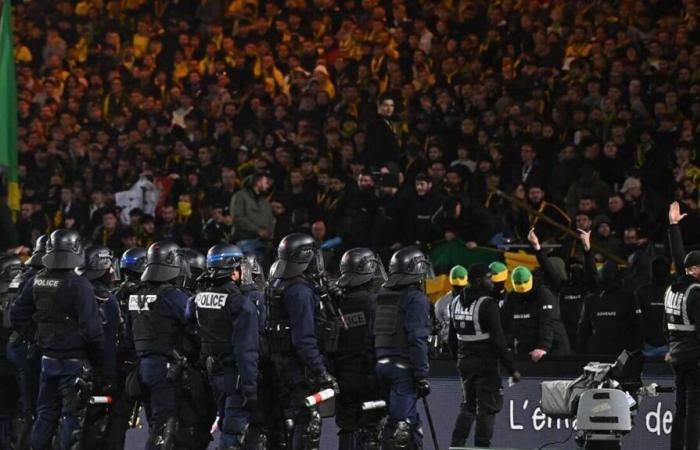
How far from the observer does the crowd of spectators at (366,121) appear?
59.2 feet

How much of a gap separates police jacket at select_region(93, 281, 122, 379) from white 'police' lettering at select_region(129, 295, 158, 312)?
67 cm

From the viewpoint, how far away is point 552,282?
52.3ft

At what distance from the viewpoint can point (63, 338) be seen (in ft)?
43.5

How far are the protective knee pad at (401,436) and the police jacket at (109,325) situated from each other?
102 inches

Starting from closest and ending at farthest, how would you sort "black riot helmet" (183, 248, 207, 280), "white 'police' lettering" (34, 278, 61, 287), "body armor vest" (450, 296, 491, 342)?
"white 'police' lettering" (34, 278, 61, 287)
"body armor vest" (450, 296, 491, 342)
"black riot helmet" (183, 248, 207, 280)

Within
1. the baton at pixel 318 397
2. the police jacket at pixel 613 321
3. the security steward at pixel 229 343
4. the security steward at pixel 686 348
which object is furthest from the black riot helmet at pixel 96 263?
the security steward at pixel 686 348

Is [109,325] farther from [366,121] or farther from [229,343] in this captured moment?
[366,121]

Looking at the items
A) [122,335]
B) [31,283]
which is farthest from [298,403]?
[31,283]

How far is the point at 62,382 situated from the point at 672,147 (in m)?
8.52

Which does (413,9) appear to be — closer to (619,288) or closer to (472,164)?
(472,164)

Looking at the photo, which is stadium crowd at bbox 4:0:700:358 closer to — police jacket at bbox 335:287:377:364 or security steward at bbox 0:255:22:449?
police jacket at bbox 335:287:377:364

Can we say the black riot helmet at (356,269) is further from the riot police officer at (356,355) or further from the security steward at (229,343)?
the security steward at (229,343)

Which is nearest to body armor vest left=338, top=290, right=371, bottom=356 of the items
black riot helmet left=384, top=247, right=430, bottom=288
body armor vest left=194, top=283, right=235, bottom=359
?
black riot helmet left=384, top=247, right=430, bottom=288

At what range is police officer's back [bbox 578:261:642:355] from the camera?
49.0 feet
